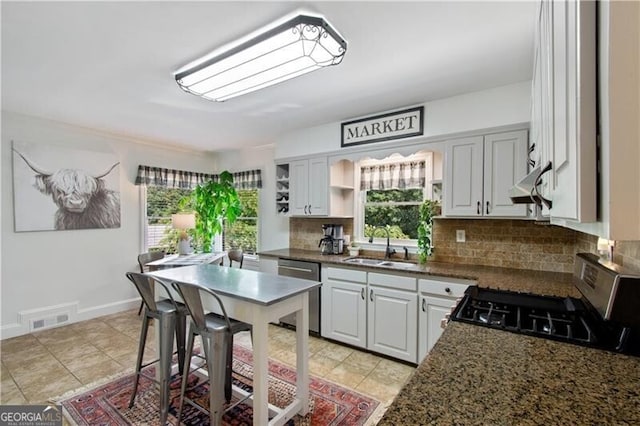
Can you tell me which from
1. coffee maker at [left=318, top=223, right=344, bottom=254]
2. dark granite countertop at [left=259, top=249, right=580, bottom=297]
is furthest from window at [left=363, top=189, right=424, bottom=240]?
dark granite countertop at [left=259, top=249, right=580, bottom=297]

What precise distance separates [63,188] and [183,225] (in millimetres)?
1461

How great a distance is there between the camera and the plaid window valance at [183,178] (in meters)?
4.48

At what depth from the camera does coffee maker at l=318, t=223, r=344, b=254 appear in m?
3.75

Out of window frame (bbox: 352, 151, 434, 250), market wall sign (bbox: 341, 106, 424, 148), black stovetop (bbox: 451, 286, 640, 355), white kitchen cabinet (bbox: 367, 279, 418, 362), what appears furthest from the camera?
window frame (bbox: 352, 151, 434, 250)

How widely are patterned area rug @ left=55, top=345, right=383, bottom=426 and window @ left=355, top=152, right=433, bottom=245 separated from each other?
1.81 metres

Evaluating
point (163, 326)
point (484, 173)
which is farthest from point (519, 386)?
point (484, 173)

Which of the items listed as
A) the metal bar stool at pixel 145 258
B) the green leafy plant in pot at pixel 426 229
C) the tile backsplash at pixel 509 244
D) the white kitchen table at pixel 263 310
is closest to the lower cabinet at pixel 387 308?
the green leafy plant in pot at pixel 426 229

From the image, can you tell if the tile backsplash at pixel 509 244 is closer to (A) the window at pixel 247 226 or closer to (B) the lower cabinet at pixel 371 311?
(B) the lower cabinet at pixel 371 311

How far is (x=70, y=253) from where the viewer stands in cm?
382

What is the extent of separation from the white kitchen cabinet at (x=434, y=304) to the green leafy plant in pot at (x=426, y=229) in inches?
17.6

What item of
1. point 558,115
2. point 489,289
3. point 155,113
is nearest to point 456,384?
point 558,115

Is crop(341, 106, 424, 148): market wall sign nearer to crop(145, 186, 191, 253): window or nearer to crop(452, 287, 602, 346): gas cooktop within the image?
crop(452, 287, 602, 346): gas cooktop

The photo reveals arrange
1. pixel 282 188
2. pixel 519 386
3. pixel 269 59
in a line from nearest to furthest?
pixel 519 386
pixel 269 59
pixel 282 188

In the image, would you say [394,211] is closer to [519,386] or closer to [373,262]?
[373,262]
